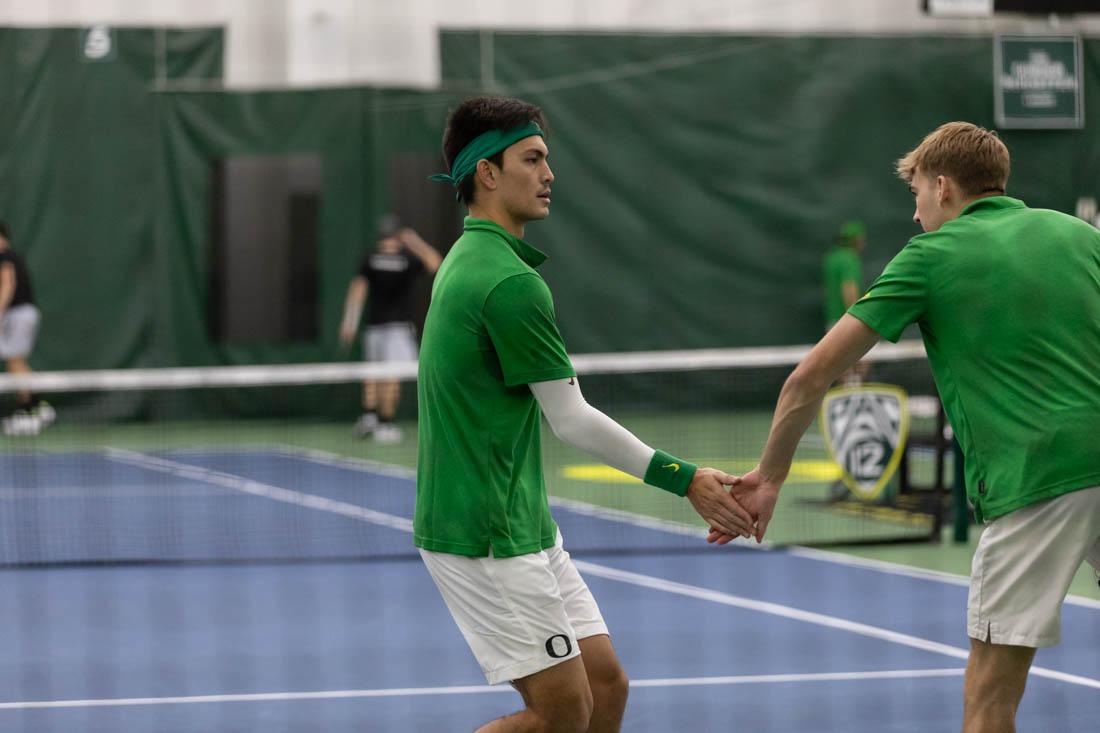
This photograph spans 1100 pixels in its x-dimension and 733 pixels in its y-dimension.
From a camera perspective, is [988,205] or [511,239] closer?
[511,239]

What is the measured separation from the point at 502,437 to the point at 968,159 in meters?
1.30

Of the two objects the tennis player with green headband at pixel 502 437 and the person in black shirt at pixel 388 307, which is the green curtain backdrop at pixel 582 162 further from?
the tennis player with green headband at pixel 502 437

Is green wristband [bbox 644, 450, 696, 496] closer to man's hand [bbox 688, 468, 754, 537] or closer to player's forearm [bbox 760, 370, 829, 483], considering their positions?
man's hand [bbox 688, 468, 754, 537]

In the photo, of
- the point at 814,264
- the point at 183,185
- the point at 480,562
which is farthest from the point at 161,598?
the point at 814,264

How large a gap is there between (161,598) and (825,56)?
12565 mm

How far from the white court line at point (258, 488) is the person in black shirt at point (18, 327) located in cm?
113

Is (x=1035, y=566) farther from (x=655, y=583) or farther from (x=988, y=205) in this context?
(x=655, y=583)

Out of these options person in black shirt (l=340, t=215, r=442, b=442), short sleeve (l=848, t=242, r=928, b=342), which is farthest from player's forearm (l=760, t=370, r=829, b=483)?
person in black shirt (l=340, t=215, r=442, b=442)

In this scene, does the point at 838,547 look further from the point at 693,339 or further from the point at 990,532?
the point at 693,339

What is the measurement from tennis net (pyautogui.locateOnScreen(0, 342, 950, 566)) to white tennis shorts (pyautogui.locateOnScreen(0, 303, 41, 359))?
0.47 m

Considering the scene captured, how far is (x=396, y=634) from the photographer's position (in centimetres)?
779

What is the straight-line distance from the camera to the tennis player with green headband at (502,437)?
384 centimetres

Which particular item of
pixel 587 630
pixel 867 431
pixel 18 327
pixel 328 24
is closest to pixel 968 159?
pixel 587 630

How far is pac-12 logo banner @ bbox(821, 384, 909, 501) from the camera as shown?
9906 mm
